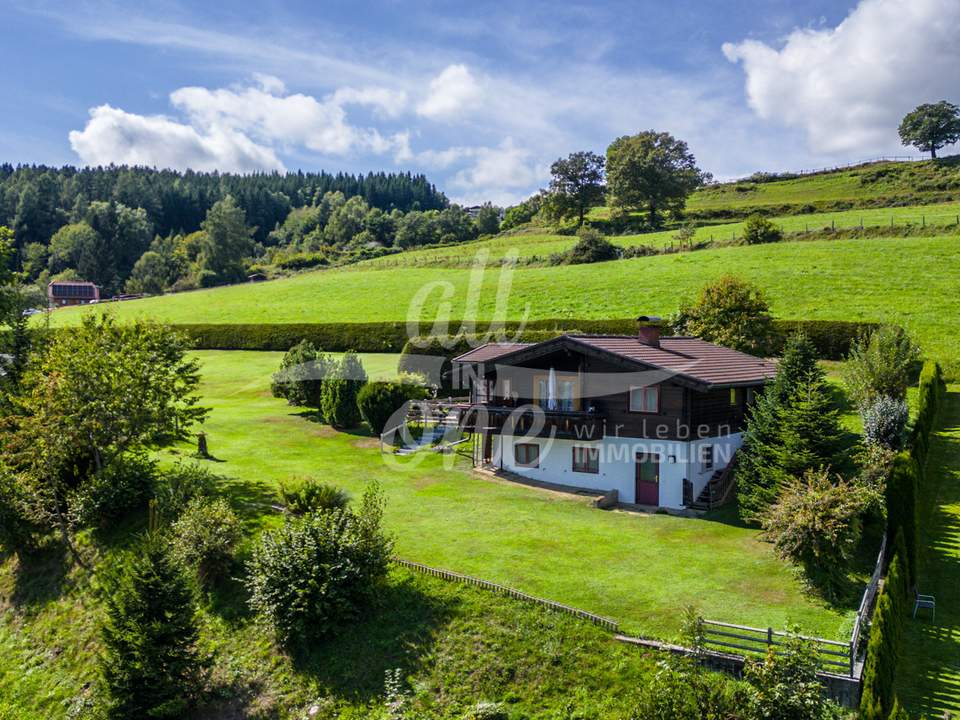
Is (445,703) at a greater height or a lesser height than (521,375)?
lesser

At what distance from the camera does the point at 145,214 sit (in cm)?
16438

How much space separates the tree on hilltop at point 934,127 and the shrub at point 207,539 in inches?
5140

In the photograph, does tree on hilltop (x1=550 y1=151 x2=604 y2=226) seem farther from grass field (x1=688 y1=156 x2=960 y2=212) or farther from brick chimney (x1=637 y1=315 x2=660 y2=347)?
brick chimney (x1=637 y1=315 x2=660 y2=347)

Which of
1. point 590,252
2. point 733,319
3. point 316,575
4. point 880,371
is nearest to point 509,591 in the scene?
point 316,575

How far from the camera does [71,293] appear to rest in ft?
392

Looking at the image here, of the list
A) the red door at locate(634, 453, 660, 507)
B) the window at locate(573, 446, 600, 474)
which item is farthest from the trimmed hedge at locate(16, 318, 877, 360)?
the window at locate(573, 446, 600, 474)

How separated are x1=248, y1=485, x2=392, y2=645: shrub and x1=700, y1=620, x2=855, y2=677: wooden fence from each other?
997 cm

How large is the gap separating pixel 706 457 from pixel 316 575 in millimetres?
17613

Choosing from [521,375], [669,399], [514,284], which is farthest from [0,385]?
[514,284]

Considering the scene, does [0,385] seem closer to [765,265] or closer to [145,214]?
[765,265]

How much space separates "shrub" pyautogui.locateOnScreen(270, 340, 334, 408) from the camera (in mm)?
46281

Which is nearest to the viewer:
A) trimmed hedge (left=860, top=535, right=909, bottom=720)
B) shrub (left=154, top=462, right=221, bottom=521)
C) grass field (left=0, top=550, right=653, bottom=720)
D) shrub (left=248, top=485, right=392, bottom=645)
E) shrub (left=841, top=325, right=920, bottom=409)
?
trimmed hedge (left=860, top=535, right=909, bottom=720)

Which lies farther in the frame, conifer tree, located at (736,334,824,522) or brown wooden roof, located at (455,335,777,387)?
brown wooden roof, located at (455,335,777,387)

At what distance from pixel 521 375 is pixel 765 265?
40.0 m
